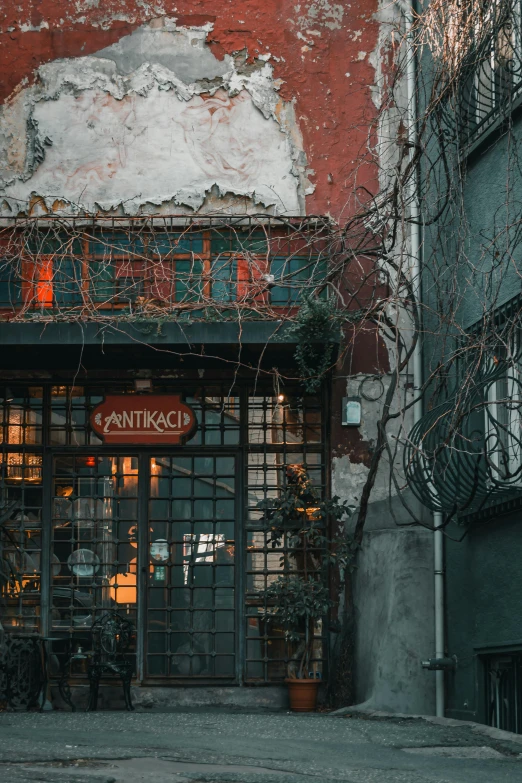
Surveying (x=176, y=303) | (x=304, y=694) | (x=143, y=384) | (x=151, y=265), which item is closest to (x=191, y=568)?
(x=304, y=694)

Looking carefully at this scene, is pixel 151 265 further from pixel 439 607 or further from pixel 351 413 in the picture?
pixel 439 607

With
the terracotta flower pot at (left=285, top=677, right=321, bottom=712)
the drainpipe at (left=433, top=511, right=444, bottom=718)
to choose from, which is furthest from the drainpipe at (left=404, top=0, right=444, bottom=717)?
the terracotta flower pot at (left=285, top=677, right=321, bottom=712)

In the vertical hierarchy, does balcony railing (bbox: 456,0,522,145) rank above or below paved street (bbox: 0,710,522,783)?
above

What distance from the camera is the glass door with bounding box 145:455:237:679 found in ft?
37.7

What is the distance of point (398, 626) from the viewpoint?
10.1 metres

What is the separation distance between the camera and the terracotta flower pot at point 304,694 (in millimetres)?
10922

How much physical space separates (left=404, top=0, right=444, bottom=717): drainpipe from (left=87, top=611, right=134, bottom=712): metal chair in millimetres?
2962

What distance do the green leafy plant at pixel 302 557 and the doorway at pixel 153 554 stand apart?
568 mm

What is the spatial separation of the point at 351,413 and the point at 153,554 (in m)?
2.55

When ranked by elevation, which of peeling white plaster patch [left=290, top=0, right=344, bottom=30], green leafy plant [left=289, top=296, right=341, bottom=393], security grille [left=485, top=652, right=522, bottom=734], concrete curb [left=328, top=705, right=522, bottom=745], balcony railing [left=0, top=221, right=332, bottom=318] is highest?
peeling white plaster patch [left=290, top=0, right=344, bottom=30]

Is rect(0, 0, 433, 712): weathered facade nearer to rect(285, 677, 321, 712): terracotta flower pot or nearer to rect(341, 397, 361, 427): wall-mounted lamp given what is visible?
rect(341, 397, 361, 427): wall-mounted lamp

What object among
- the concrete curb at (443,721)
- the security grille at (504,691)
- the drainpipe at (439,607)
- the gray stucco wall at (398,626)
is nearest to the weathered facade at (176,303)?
the gray stucco wall at (398,626)

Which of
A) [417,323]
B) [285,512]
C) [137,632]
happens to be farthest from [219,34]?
[137,632]

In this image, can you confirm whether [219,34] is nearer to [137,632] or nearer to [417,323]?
[417,323]
